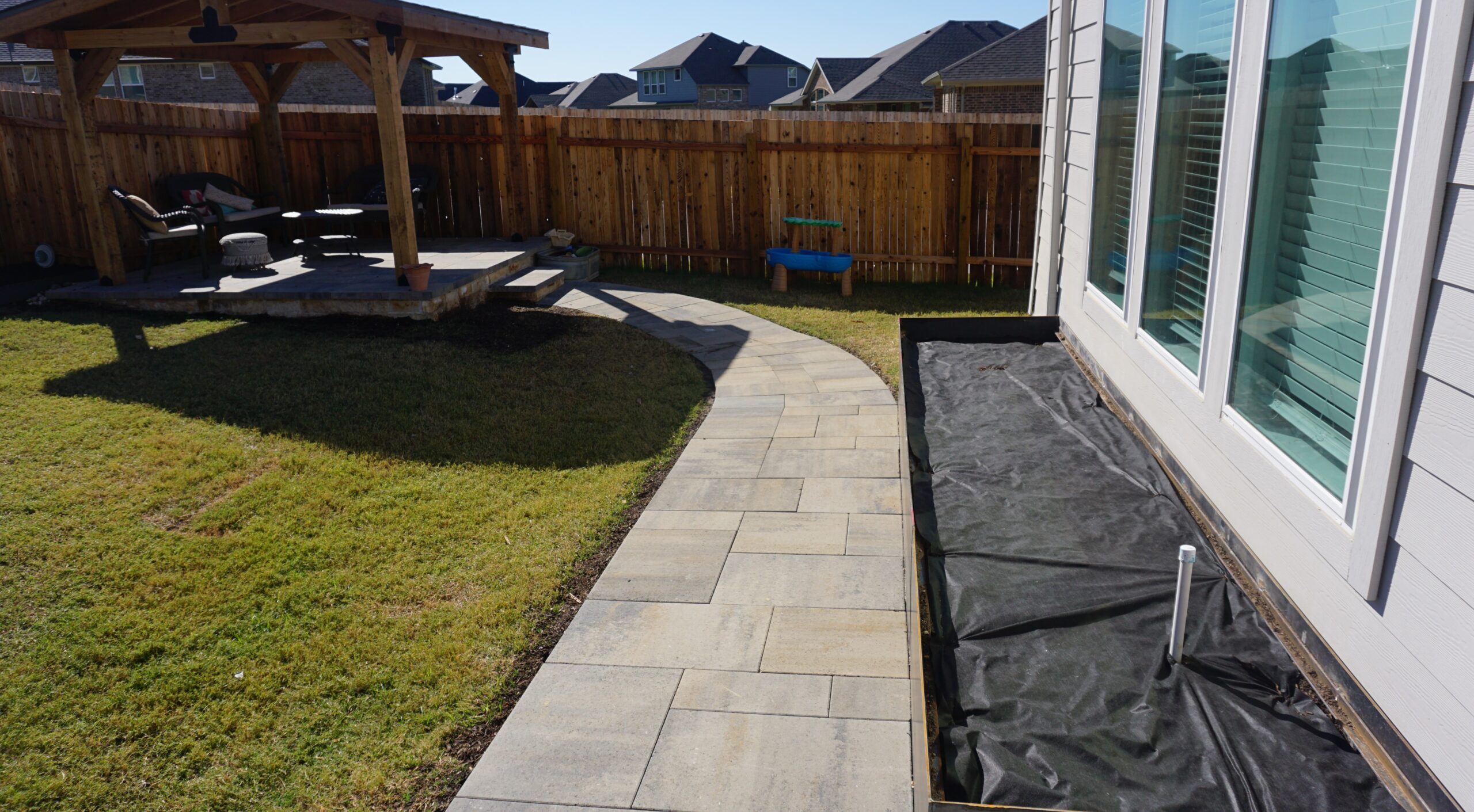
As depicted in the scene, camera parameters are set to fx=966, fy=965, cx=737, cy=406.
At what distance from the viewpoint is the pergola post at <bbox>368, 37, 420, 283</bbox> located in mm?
7645

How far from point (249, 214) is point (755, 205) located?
17.1ft

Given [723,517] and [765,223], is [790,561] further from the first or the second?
[765,223]

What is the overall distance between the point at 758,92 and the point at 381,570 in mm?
48114

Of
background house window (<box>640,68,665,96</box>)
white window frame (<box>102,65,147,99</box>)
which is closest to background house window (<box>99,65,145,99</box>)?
white window frame (<box>102,65,147,99</box>)

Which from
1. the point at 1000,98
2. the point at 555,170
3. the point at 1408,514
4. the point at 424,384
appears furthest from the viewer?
the point at 1000,98

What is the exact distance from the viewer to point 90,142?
26.8 feet

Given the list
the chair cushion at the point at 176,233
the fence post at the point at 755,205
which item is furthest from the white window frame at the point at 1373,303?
the chair cushion at the point at 176,233

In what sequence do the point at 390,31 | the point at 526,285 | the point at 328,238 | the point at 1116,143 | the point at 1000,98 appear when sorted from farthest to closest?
the point at 1000,98 < the point at 328,238 < the point at 526,285 < the point at 390,31 < the point at 1116,143

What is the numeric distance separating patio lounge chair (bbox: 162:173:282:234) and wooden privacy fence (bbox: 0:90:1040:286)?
11.2 inches

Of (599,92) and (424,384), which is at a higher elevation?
(599,92)

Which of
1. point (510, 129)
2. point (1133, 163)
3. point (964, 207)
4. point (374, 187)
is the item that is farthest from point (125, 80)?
point (1133, 163)

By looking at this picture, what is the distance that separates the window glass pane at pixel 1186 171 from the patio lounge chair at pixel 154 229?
7840 millimetres

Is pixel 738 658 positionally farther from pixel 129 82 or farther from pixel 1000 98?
pixel 129 82

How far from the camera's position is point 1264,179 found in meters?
2.57
